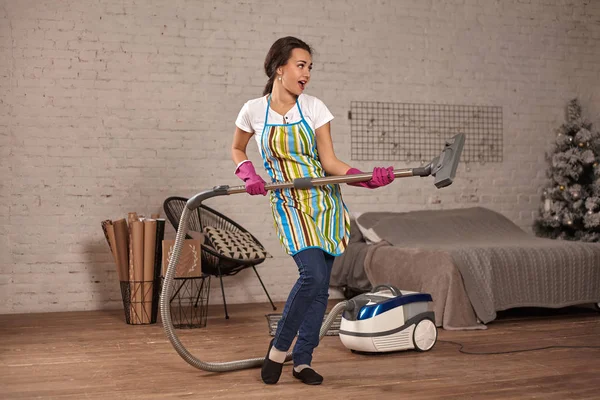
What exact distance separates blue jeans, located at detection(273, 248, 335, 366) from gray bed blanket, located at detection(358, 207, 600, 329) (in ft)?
5.25

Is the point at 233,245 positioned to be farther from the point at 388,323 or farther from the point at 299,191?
the point at 299,191

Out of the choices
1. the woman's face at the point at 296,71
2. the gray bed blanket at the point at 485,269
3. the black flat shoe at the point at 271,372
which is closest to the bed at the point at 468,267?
the gray bed blanket at the point at 485,269

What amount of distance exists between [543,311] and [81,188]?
3.38 m

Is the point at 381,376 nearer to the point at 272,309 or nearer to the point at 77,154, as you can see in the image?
the point at 272,309

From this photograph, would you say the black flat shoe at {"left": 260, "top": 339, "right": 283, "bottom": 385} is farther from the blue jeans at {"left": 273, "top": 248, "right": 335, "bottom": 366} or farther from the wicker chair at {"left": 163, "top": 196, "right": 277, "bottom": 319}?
the wicker chair at {"left": 163, "top": 196, "right": 277, "bottom": 319}

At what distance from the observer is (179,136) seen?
576cm

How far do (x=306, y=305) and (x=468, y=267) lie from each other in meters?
1.92

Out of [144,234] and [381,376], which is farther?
[144,234]

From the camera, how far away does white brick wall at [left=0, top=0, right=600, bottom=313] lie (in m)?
5.45

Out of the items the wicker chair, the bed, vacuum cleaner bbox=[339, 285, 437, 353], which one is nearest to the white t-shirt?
vacuum cleaner bbox=[339, 285, 437, 353]

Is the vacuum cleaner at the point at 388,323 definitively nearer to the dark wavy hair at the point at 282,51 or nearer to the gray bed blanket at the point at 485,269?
the gray bed blanket at the point at 485,269

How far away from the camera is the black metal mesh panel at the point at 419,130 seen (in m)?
6.20

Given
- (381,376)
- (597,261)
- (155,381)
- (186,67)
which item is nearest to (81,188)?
(186,67)

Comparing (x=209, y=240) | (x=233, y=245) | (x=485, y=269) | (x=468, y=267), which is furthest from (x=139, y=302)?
(x=485, y=269)
